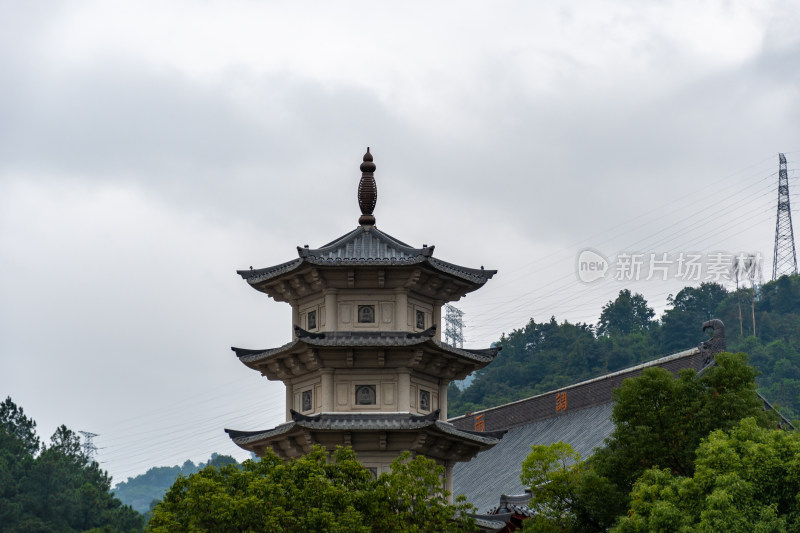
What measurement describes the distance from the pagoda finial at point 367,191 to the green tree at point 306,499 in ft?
28.8

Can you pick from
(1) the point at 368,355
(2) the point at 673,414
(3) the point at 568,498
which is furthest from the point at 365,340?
(2) the point at 673,414

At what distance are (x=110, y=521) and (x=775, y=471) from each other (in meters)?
50.1

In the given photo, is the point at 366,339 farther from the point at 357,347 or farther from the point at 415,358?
the point at 415,358

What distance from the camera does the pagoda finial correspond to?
38.6m

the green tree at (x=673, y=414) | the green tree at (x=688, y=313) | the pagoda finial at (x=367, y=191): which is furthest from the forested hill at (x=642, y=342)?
the green tree at (x=673, y=414)

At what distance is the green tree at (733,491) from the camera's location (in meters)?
26.8

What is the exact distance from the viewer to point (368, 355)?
36.0 metres

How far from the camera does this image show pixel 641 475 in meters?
31.9

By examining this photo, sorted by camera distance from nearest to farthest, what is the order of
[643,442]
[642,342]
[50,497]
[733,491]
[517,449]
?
[733,491]
[643,442]
[517,449]
[50,497]
[642,342]

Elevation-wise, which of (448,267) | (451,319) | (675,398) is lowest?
(675,398)

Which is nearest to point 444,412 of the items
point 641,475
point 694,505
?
point 641,475

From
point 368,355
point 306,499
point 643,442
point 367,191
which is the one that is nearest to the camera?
point 306,499

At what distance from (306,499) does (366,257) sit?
8.46 m

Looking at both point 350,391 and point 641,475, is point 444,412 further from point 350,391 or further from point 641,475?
point 641,475
